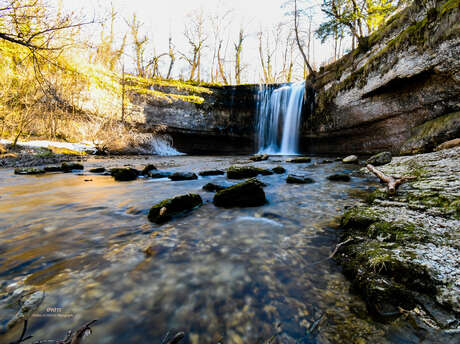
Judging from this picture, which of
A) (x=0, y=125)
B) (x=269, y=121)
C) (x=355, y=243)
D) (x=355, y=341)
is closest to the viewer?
(x=355, y=341)

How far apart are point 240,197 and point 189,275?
1768mm

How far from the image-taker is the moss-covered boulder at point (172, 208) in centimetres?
250

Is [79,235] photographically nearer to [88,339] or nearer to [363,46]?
[88,339]

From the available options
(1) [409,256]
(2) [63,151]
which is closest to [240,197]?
(1) [409,256]

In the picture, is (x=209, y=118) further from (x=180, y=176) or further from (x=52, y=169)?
(x=180, y=176)

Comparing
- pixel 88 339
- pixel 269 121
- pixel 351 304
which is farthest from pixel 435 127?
pixel 269 121

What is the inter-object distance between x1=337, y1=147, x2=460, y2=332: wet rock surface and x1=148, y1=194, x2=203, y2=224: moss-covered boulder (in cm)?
186

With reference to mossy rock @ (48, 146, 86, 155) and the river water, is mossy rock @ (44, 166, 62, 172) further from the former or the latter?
mossy rock @ (48, 146, 86, 155)

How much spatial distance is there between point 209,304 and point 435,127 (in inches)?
361

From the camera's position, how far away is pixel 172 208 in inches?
107

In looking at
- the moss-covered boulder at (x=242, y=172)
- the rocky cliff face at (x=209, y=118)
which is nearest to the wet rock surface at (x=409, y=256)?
the moss-covered boulder at (x=242, y=172)

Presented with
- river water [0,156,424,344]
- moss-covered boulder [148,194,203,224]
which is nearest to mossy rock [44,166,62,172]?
river water [0,156,424,344]

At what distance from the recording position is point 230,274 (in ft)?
4.86

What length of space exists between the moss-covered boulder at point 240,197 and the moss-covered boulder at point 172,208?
0.32 metres
